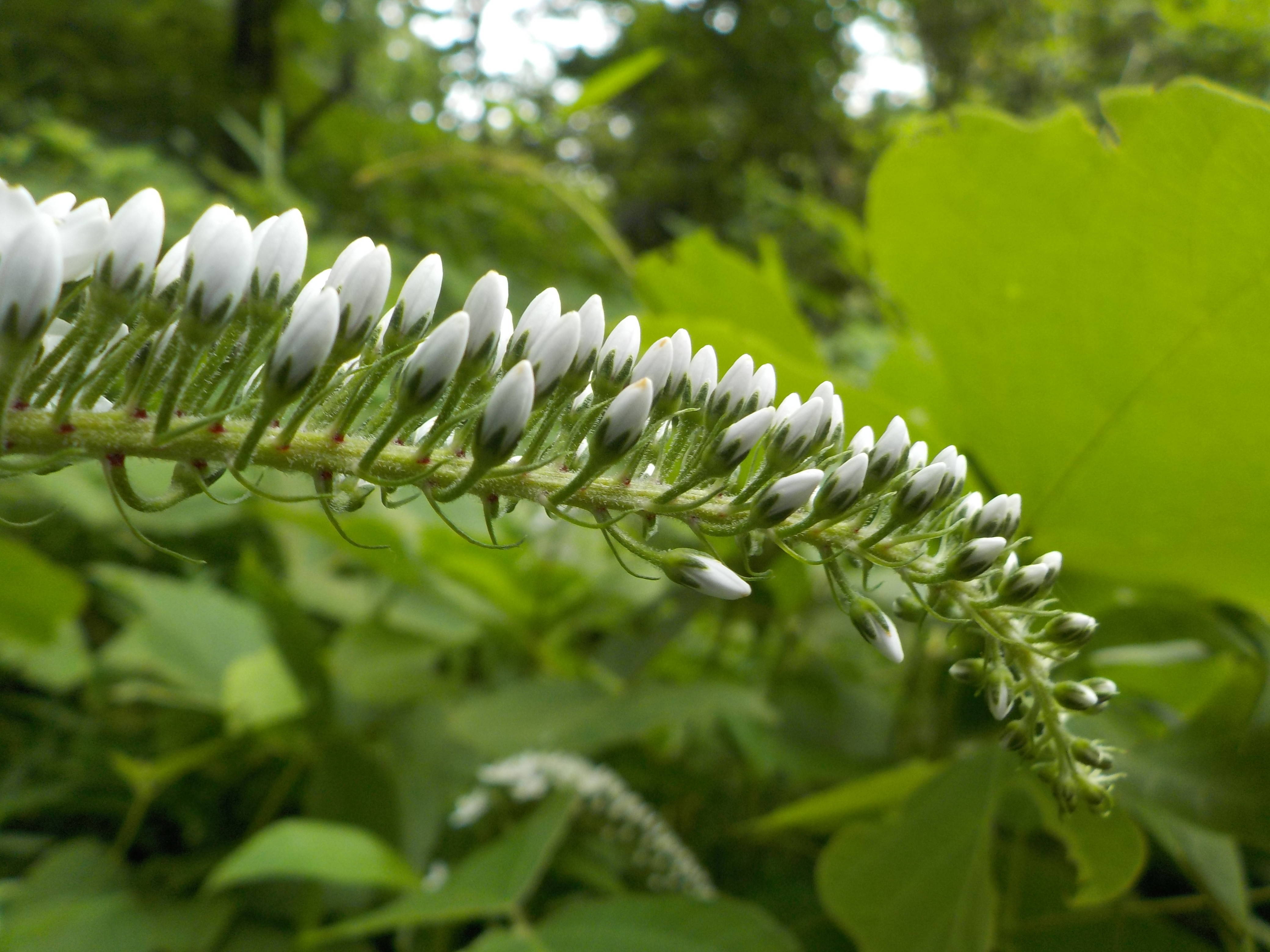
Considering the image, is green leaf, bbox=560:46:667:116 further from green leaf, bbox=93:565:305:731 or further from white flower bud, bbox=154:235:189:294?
white flower bud, bbox=154:235:189:294

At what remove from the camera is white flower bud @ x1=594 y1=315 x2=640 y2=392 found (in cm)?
37

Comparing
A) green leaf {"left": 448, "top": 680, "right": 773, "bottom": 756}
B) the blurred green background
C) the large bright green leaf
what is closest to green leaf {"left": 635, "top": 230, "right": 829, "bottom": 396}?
the blurred green background

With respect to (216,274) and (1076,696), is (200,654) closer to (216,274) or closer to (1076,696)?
(216,274)

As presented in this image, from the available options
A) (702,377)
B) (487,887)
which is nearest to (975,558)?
(702,377)

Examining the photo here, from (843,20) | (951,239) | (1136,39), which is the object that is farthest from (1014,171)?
(843,20)

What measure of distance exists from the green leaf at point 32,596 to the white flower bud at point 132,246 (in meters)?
0.83

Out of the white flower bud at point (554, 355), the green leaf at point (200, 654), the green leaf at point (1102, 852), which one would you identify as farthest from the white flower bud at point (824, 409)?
the green leaf at point (200, 654)

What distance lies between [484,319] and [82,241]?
15cm

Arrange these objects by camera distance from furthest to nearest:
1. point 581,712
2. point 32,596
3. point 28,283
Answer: point 32,596 → point 581,712 → point 28,283

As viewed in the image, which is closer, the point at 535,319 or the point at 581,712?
the point at 535,319

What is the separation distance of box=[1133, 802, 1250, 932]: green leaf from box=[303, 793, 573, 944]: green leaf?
47cm

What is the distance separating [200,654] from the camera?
1.08 m

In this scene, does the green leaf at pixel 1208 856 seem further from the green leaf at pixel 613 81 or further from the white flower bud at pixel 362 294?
the green leaf at pixel 613 81

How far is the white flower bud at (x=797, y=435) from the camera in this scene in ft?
1.20
